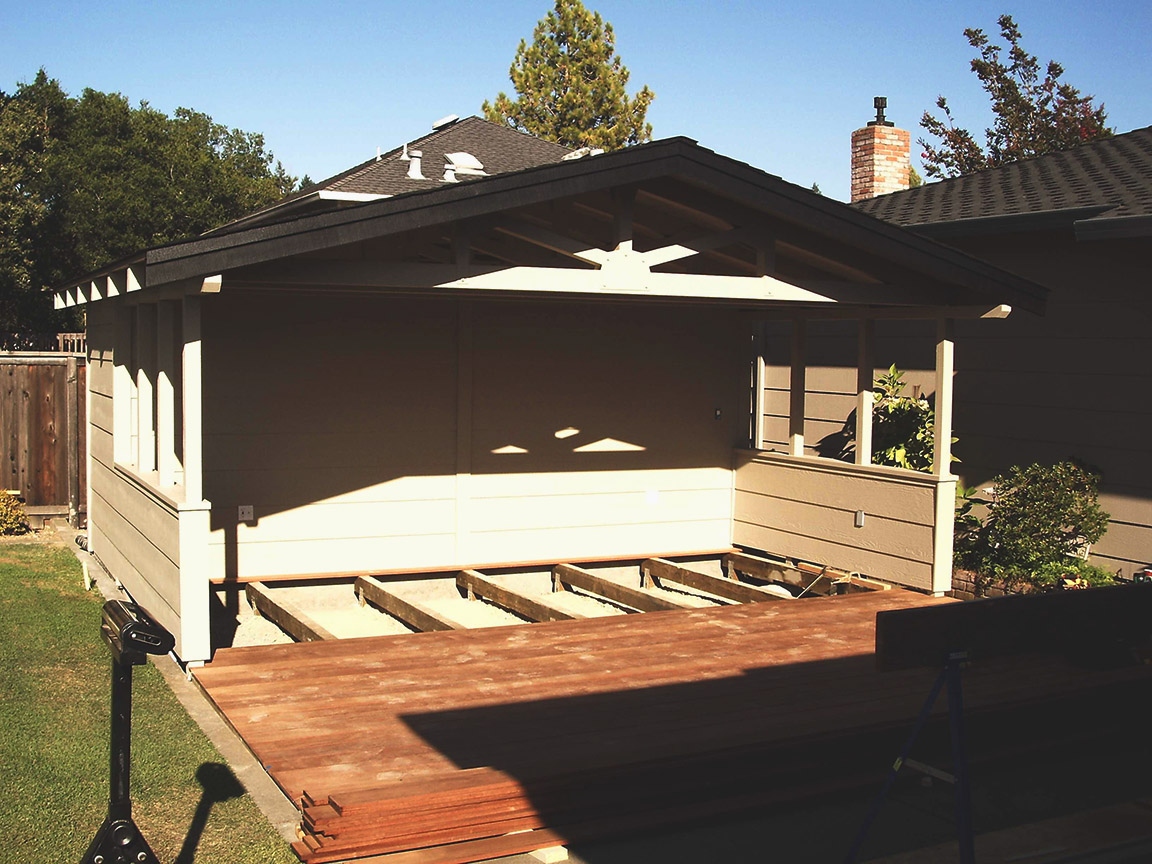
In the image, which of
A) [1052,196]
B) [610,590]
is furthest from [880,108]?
[610,590]

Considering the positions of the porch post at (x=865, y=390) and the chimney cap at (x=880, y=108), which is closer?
the porch post at (x=865, y=390)

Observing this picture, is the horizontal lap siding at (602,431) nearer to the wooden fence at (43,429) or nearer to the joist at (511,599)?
the joist at (511,599)

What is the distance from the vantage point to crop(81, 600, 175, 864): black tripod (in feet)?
12.3

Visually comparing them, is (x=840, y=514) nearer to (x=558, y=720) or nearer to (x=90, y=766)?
(x=558, y=720)

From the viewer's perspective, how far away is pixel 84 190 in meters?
35.9

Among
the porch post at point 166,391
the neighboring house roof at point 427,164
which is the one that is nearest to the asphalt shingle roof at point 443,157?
the neighboring house roof at point 427,164

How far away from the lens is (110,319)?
9852 mm

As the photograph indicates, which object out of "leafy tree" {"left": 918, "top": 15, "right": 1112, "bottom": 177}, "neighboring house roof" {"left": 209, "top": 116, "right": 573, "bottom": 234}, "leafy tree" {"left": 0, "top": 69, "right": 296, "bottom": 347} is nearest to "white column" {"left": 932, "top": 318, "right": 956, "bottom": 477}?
"neighboring house roof" {"left": 209, "top": 116, "right": 573, "bottom": 234}

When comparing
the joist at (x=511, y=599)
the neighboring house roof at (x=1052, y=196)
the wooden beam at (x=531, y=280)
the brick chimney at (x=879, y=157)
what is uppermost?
the brick chimney at (x=879, y=157)

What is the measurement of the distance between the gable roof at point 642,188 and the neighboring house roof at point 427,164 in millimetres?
2415

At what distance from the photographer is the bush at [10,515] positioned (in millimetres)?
12055

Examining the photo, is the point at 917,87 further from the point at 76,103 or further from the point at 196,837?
the point at 196,837

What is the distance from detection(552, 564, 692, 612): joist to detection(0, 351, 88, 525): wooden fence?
598 centimetres

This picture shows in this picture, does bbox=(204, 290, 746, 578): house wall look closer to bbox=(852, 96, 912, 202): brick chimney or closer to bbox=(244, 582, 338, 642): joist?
bbox=(244, 582, 338, 642): joist
